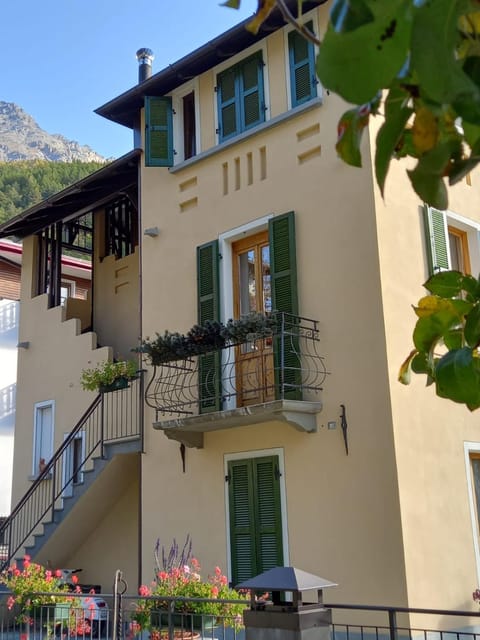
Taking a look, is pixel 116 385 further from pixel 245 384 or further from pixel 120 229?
pixel 120 229

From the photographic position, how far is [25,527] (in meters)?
13.7

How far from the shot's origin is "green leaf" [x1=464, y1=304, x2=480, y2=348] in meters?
1.55

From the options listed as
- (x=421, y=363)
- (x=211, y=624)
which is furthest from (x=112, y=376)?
(x=421, y=363)

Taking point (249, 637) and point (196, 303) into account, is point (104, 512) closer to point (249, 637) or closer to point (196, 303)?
point (196, 303)

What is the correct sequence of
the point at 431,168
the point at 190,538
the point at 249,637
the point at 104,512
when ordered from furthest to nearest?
the point at 104,512 → the point at 190,538 → the point at 249,637 → the point at 431,168

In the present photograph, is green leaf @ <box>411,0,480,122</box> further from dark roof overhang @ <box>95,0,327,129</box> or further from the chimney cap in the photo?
the chimney cap

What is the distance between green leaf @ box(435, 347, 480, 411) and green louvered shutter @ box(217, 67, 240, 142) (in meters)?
10.3

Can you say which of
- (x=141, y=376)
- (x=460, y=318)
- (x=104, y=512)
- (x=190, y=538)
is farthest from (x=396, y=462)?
(x=460, y=318)

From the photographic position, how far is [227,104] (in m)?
11.6

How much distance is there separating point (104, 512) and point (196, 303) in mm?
4128

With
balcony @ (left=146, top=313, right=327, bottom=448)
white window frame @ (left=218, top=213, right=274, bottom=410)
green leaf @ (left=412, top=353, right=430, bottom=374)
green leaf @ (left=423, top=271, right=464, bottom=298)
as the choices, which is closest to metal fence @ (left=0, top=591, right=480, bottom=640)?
balcony @ (left=146, top=313, right=327, bottom=448)

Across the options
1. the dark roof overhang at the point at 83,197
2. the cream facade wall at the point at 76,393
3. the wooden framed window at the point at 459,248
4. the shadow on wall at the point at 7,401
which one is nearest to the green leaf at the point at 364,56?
the wooden framed window at the point at 459,248

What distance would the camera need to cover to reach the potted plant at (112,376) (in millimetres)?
12102

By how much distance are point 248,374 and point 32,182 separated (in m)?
52.6
